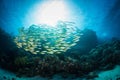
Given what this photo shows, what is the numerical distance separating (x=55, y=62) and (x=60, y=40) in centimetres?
184

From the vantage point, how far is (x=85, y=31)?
17.2 meters

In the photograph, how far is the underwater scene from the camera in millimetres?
11773

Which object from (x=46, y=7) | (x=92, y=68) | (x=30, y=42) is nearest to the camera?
(x=30, y=42)

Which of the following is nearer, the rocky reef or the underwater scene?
the underwater scene

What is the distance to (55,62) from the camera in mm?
12469

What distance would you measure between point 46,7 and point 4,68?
626 centimetres

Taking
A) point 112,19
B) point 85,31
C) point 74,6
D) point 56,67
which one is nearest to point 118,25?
point 112,19

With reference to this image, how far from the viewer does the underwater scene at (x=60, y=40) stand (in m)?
11.8

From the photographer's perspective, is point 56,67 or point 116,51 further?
point 116,51

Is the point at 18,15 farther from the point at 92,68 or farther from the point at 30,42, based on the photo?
the point at 92,68

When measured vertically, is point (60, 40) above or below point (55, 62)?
above

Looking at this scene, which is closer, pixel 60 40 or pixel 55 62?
pixel 60 40

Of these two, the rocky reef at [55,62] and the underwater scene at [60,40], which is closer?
the underwater scene at [60,40]

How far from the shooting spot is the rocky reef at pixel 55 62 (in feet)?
39.5
